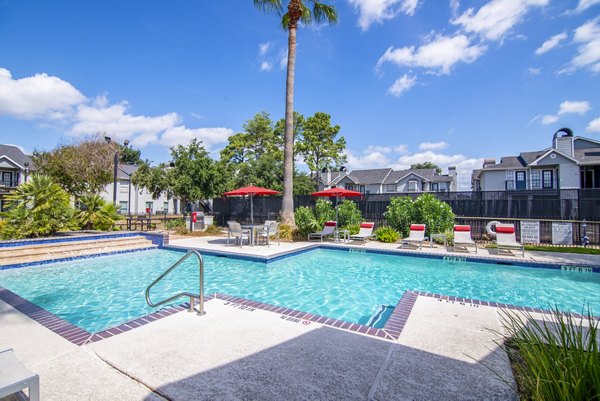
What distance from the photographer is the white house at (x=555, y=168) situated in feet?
77.9

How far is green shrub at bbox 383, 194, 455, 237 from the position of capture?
39.2 feet

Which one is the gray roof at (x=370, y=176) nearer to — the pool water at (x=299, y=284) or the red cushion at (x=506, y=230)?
the red cushion at (x=506, y=230)

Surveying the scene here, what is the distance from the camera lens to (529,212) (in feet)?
A: 42.1

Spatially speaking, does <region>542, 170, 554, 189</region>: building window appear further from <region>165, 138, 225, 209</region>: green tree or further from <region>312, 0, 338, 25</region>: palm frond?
<region>165, 138, 225, 209</region>: green tree

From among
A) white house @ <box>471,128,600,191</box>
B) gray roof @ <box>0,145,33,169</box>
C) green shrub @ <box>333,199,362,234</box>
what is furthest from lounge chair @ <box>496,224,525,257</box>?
gray roof @ <box>0,145,33,169</box>

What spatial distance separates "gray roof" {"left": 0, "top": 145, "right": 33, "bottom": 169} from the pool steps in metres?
27.9

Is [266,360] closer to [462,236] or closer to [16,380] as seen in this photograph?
[16,380]

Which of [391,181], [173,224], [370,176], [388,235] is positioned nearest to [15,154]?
[173,224]

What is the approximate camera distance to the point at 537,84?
13.3m

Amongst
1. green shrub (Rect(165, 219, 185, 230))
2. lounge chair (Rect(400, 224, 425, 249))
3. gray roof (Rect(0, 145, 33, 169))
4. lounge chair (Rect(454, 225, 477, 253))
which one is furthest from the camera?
gray roof (Rect(0, 145, 33, 169))

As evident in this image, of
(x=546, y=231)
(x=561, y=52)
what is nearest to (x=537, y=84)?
(x=561, y=52)

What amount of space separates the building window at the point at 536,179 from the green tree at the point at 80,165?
118 ft

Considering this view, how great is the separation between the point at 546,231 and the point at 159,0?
18.3 meters

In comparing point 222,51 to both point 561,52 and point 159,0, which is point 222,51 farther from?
point 561,52
